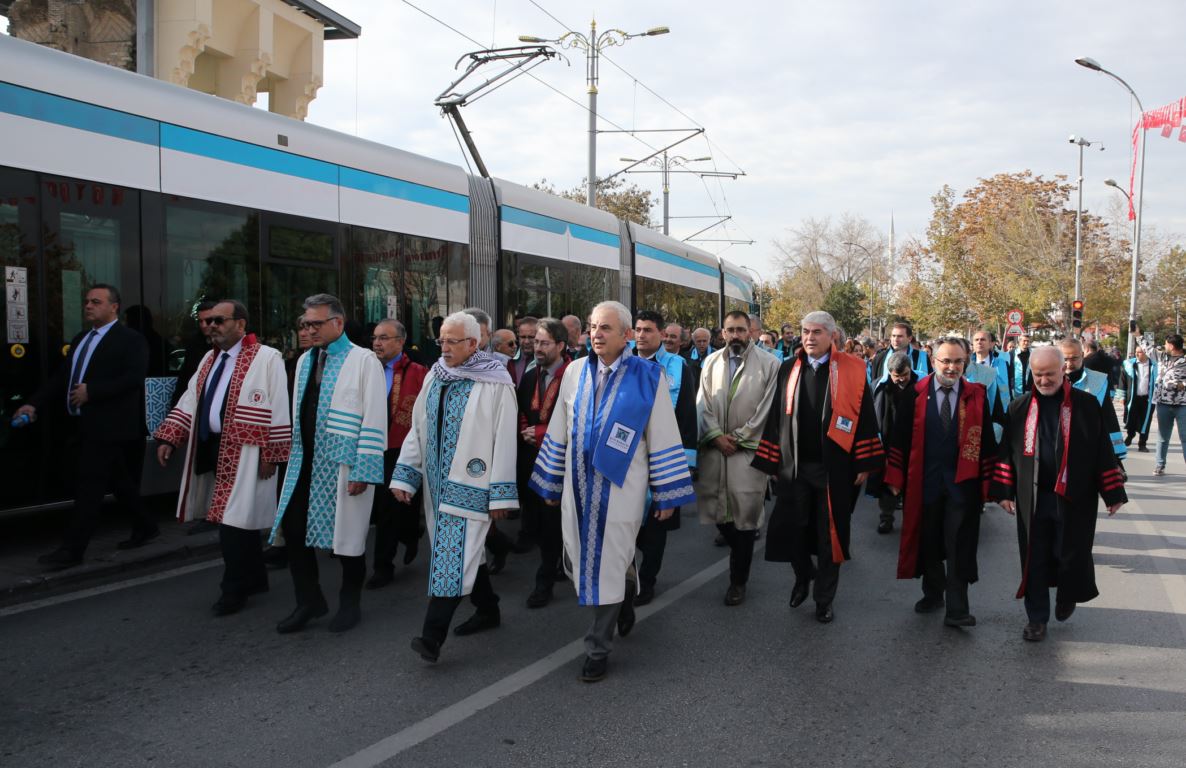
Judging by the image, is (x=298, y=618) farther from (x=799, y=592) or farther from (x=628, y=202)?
(x=628, y=202)

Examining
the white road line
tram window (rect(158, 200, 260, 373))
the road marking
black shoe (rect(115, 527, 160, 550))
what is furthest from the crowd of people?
tram window (rect(158, 200, 260, 373))

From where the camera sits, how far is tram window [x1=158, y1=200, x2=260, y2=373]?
726 cm

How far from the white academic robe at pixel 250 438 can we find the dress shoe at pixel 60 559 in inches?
47.3

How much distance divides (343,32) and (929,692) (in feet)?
65.9

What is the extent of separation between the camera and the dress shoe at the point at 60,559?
611 cm

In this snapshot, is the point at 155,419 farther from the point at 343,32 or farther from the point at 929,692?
the point at 343,32

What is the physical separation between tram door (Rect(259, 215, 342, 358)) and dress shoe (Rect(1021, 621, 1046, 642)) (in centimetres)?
604

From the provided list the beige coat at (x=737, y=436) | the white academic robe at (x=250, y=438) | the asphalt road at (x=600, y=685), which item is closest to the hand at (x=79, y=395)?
the white academic robe at (x=250, y=438)

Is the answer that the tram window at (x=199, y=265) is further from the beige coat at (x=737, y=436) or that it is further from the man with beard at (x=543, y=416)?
the beige coat at (x=737, y=436)

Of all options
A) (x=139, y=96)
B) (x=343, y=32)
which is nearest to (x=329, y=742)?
(x=139, y=96)

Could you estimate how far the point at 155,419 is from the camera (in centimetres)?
716

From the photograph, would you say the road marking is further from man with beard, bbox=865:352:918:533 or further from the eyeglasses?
man with beard, bbox=865:352:918:533

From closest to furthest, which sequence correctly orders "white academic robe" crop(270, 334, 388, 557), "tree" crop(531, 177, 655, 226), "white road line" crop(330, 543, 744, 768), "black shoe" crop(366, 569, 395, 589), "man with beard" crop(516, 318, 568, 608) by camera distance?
"white road line" crop(330, 543, 744, 768) < "white academic robe" crop(270, 334, 388, 557) < "man with beard" crop(516, 318, 568, 608) < "black shoe" crop(366, 569, 395, 589) < "tree" crop(531, 177, 655, 226)

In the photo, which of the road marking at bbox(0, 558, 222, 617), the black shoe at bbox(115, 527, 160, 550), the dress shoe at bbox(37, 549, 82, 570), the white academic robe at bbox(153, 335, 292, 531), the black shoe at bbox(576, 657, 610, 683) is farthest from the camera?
the black shoe at bbox(115, 527, 160, 550)
